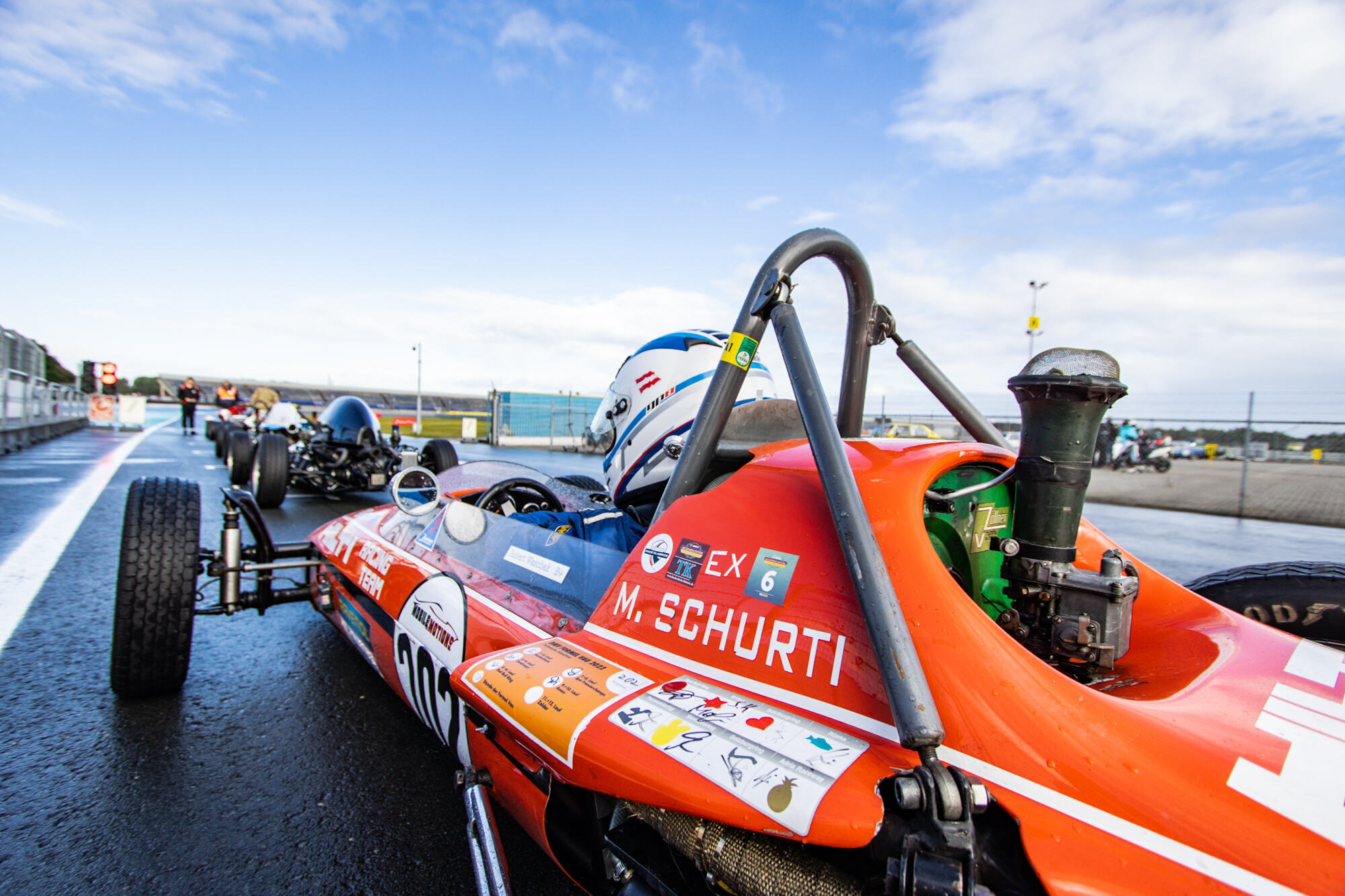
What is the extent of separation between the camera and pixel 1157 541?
6.67 metres

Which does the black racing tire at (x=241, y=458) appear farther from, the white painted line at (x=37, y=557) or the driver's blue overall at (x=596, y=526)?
the driver's blue overall at (x=596, y=526)

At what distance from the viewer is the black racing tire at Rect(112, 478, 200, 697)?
2.31m

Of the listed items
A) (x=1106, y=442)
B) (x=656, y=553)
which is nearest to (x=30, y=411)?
(x=656, y=553)

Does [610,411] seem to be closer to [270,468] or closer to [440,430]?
[270,468]

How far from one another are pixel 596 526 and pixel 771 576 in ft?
4.23

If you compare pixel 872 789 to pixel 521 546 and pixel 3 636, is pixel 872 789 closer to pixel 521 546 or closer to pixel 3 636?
pixel 521 546

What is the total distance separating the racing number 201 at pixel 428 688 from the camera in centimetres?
182

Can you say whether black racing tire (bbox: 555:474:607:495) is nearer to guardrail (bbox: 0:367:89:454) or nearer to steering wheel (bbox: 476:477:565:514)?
steering wheel (bbox: 476:477:565:514)

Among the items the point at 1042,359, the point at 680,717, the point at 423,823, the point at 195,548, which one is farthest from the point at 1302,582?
the point at 195,548

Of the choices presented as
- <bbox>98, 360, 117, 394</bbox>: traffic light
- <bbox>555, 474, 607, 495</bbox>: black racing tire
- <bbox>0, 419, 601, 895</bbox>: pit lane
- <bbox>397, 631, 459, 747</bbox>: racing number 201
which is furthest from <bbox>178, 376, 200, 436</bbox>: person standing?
<bbox>397, 631, 459, 747</bbox>: racing number 201

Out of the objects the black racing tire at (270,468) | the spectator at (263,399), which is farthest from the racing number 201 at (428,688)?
the spectator at (263,399)

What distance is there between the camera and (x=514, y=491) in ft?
10.7

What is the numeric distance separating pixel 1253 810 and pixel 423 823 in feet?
6.12

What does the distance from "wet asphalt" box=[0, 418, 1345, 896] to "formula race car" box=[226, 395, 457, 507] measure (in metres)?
3.64
